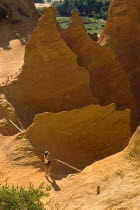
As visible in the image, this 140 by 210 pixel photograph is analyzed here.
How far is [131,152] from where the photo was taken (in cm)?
916

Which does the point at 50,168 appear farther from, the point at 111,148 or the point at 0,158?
the point at 111,148

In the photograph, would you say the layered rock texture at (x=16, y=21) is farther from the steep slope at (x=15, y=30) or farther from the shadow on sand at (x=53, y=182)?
the shadow on sand at (x=53, y=182)

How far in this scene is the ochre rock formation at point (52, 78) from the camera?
49.4 ft

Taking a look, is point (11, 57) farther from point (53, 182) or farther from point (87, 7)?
point (87, 7)

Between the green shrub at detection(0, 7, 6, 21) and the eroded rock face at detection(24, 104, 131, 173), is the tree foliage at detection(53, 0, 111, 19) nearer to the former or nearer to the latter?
the green shrub at detection(0, 7, 6, 21)

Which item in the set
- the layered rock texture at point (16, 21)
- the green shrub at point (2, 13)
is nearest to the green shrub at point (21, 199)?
the layered rock texture at point (16, 21)

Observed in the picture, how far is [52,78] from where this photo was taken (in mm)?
15195

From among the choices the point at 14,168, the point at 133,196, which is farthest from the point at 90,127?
the point at 133,196

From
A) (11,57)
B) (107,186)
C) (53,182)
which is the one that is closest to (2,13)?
(11,57)

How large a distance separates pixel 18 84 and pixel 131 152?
797cm

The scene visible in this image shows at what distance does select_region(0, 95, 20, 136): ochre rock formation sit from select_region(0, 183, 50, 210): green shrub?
4.80 metres

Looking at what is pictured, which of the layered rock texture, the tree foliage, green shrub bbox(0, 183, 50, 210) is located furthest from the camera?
the tree foliage

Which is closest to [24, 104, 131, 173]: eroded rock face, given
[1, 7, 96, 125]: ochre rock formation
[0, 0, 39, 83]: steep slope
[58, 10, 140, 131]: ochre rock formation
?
[1, 7, 96, 125]: ochre rock formation

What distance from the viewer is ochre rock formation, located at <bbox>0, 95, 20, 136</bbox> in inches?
567
